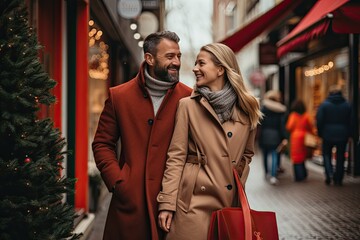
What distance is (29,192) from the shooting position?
3521 millimetres

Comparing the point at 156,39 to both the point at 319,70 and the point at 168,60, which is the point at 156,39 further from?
the point at 319,70

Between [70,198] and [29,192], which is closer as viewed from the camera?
[29,192]

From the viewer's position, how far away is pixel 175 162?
12.4ft

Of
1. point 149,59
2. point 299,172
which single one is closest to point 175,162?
point 149,59

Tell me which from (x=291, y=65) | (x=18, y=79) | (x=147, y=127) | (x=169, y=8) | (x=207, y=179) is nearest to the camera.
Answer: (x=18, y=79)

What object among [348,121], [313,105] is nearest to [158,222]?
[348,121]

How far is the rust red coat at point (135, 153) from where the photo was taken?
12.9 ft

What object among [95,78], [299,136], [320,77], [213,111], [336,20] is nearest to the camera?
[213,111]

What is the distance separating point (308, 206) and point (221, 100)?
6700 mm

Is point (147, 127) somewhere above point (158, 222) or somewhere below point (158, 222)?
above

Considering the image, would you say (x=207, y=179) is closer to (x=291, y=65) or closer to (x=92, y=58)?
(x=92, y=58)

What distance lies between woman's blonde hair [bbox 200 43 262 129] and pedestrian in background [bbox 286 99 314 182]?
10.2 metres

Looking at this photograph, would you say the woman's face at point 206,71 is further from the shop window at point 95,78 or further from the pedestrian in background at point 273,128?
the pedestrian in background at point 273,128

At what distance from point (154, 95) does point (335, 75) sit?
541 inches
